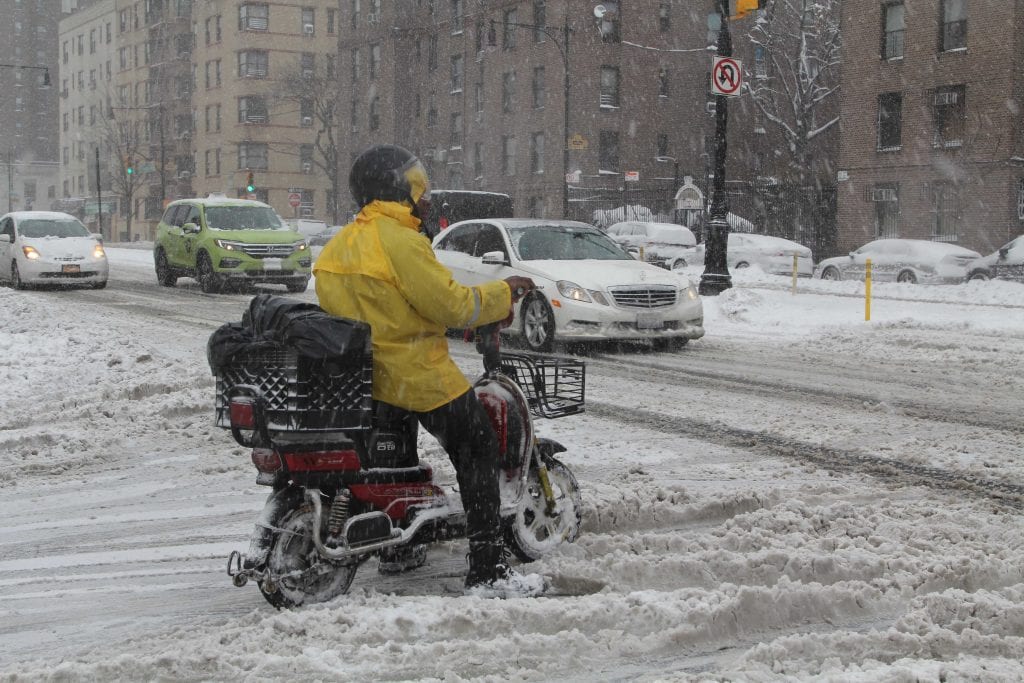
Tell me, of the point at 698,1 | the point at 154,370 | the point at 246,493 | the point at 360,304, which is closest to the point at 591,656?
the point at 360,304

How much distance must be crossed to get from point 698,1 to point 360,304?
5192 cm

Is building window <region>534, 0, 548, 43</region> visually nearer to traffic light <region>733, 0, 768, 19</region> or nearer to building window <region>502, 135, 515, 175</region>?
building window <region>502, 135, 515, 175</region>

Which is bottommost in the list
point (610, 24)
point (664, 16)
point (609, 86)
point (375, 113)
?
point (609, 86)

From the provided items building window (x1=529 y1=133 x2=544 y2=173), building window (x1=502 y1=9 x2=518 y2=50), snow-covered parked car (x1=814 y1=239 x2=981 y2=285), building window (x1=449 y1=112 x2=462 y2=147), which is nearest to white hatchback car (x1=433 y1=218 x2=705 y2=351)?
snow-covered parked car (x1=814 y1=239 x2=981 y2=285)

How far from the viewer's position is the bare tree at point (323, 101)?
231 feet

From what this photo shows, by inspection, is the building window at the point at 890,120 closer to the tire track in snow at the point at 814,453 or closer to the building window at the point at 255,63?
the tire track in snow at the point at 814,453

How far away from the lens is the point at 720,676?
3844 millimetres

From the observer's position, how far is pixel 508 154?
55719 millimetres

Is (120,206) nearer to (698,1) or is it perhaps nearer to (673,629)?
(698,1)

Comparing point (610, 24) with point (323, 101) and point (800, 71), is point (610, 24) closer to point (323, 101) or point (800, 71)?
point (800, 71)

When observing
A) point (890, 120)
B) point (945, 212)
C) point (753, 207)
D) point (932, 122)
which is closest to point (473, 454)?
point (945, 212)

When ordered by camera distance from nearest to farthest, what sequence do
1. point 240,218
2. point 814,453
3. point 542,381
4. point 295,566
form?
1. point 295,566
2. point 542,381
3. point 814,453
4. point 240,218

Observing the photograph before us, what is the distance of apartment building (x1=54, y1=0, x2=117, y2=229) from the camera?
96750 millimetres

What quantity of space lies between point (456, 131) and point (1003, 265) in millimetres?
35083
